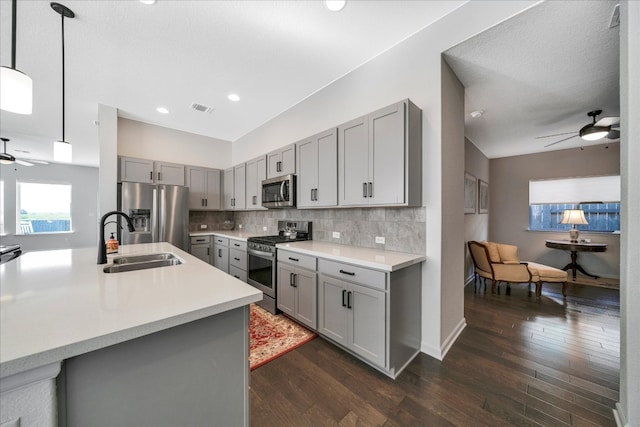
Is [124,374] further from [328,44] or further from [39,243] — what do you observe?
[39,243]

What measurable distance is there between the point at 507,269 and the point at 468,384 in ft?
8.92

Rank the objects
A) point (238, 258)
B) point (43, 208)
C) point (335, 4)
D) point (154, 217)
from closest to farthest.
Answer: point (335, 4), point (238, 258), point (154, 217), point (43, 208)

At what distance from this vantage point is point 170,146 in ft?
15.4

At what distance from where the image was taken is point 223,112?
399 centimetres

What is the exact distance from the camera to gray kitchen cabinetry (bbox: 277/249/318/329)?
2.38 m

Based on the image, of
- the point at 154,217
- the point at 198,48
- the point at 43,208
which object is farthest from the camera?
the point at 43,208

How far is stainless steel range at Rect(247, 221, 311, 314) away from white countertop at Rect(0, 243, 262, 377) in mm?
1470

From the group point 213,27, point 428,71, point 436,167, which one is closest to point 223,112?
point 213,27

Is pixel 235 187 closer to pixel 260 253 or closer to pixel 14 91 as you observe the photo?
pixel 260 253

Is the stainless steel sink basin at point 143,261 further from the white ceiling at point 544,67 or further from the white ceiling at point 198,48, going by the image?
the white ceiling at point 544,67

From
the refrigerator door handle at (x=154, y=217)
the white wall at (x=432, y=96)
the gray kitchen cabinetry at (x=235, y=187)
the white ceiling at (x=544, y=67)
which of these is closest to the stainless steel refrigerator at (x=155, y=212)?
the refrigerator door handle at (x=154, y=217)

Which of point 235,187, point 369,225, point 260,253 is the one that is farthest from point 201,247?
point 369,225

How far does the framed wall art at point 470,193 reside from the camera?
4.16m

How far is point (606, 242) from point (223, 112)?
→ 7.69 metres
